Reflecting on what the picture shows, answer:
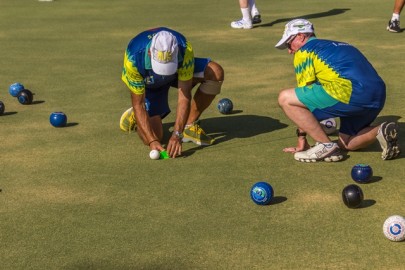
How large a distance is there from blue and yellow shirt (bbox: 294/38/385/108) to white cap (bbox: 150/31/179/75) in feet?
4.60

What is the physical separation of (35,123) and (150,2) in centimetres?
1324

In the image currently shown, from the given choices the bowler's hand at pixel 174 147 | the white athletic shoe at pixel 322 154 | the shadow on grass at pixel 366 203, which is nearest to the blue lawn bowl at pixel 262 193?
the shadow on grass at pixel 366 203

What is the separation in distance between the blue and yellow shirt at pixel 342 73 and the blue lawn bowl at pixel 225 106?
2410 millimetres

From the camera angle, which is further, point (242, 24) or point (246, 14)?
point (242, 24)

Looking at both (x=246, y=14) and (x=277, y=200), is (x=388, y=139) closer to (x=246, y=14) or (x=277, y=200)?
(x=277, y=200)

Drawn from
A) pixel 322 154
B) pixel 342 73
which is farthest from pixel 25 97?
pixel 342 73

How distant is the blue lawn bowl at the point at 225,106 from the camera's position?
1123 centimetres

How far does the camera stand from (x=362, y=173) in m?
8.09

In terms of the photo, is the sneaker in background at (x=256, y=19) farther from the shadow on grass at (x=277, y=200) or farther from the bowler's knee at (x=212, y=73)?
the shadow on grass at (x=277, y=200)

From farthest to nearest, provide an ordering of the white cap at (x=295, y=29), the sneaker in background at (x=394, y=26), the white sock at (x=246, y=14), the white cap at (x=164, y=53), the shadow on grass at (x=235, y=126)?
the white sock at (x=246, y=14), the sneaker in background at (x=394, y=26), the shadow on grass at (x=235, y=126), the white cap at (x=295, y=29), the white cap at (x=164, y=53)

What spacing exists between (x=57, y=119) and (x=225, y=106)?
2323 mm

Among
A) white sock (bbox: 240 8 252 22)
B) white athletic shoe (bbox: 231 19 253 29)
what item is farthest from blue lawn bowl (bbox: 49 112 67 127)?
white athletic shoe (bbox: 231 19 253 29)

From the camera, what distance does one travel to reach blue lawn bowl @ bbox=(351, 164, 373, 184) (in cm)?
810

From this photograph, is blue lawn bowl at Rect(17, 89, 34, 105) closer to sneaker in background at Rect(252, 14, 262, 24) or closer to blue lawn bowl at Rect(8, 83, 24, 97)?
blue lawn bowl at Rect(8, 83, 24, 97)
